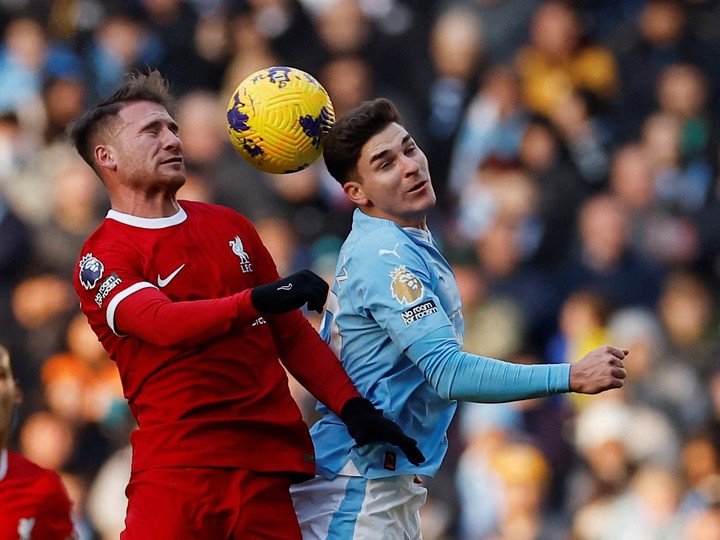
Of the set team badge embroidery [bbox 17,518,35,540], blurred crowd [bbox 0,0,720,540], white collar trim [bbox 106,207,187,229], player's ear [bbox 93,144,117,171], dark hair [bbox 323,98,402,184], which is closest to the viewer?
team badge embroidery [bbox 17,518,35,540]

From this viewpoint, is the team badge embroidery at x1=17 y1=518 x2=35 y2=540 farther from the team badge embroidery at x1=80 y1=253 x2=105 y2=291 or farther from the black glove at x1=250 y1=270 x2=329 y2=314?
the black glove at x1=250 y1=270 x2=329 y2=314

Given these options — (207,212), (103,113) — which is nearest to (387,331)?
(207,212)

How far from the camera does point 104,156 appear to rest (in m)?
4.58

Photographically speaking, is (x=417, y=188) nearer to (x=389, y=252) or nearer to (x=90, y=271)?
(x=389, y=252)

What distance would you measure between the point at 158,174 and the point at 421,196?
0.87 m

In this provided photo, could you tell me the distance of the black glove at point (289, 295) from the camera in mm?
4031

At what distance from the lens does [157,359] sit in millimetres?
4312

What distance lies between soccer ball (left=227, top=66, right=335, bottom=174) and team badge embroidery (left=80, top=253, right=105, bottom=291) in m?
0.76

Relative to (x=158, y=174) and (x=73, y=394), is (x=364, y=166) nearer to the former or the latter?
(x=158, y=174)

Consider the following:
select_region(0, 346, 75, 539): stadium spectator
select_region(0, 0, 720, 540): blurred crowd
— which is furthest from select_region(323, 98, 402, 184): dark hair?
select_region(0, 0, 720, 540): blurred crowd

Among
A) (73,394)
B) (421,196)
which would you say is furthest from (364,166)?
(73,394)

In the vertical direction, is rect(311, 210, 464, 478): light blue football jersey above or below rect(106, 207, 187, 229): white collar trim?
below

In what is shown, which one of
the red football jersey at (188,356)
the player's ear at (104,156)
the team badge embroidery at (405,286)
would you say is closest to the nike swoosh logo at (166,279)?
the red football jersey at (188,356)

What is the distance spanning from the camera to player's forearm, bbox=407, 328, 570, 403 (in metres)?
4.02
